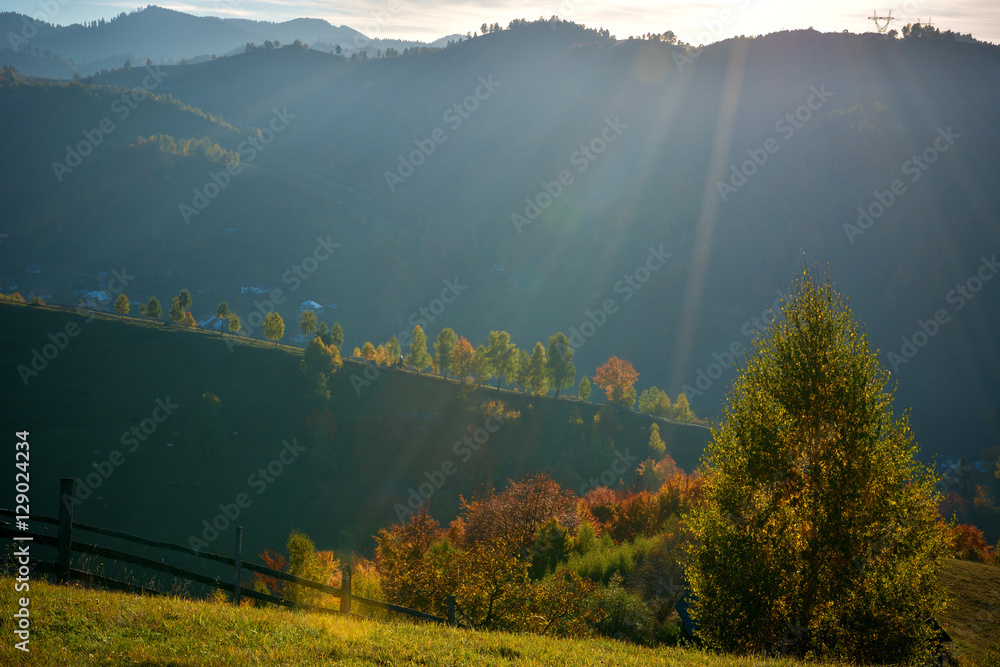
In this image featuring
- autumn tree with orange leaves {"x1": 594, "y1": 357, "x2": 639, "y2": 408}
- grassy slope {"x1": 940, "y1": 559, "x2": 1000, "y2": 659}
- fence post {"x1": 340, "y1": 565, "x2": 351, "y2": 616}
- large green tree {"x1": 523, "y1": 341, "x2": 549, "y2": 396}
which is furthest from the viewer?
autumn tree with orange leaves {"x1": 594, "y1": 357, "x2": 639, "y2": 408}

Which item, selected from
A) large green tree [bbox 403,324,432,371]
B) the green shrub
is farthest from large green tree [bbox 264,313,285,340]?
the green shrub

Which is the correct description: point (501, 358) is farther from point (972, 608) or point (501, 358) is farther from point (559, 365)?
point (972, 608)

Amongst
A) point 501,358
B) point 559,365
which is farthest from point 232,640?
point 559,365

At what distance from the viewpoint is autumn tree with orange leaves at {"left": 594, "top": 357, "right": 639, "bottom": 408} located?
128 m

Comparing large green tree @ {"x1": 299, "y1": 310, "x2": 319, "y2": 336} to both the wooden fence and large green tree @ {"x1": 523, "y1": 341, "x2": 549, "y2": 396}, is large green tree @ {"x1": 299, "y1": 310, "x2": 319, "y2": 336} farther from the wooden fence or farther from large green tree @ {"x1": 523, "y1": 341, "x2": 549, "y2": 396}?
the wooden fence

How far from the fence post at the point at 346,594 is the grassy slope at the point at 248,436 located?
227ft

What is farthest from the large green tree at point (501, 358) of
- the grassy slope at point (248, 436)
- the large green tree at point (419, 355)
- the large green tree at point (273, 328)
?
the large green tree at point (273, 328)

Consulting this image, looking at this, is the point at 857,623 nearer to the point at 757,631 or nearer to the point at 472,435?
the point at 757,631

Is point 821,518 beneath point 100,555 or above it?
above

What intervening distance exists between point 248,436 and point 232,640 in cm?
9509

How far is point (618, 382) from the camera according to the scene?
128875 millimetres

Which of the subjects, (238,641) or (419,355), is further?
(419,355)

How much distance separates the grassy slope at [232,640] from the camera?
8852mm

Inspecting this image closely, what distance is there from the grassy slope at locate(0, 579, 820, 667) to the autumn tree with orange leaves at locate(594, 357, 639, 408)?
383 feet
